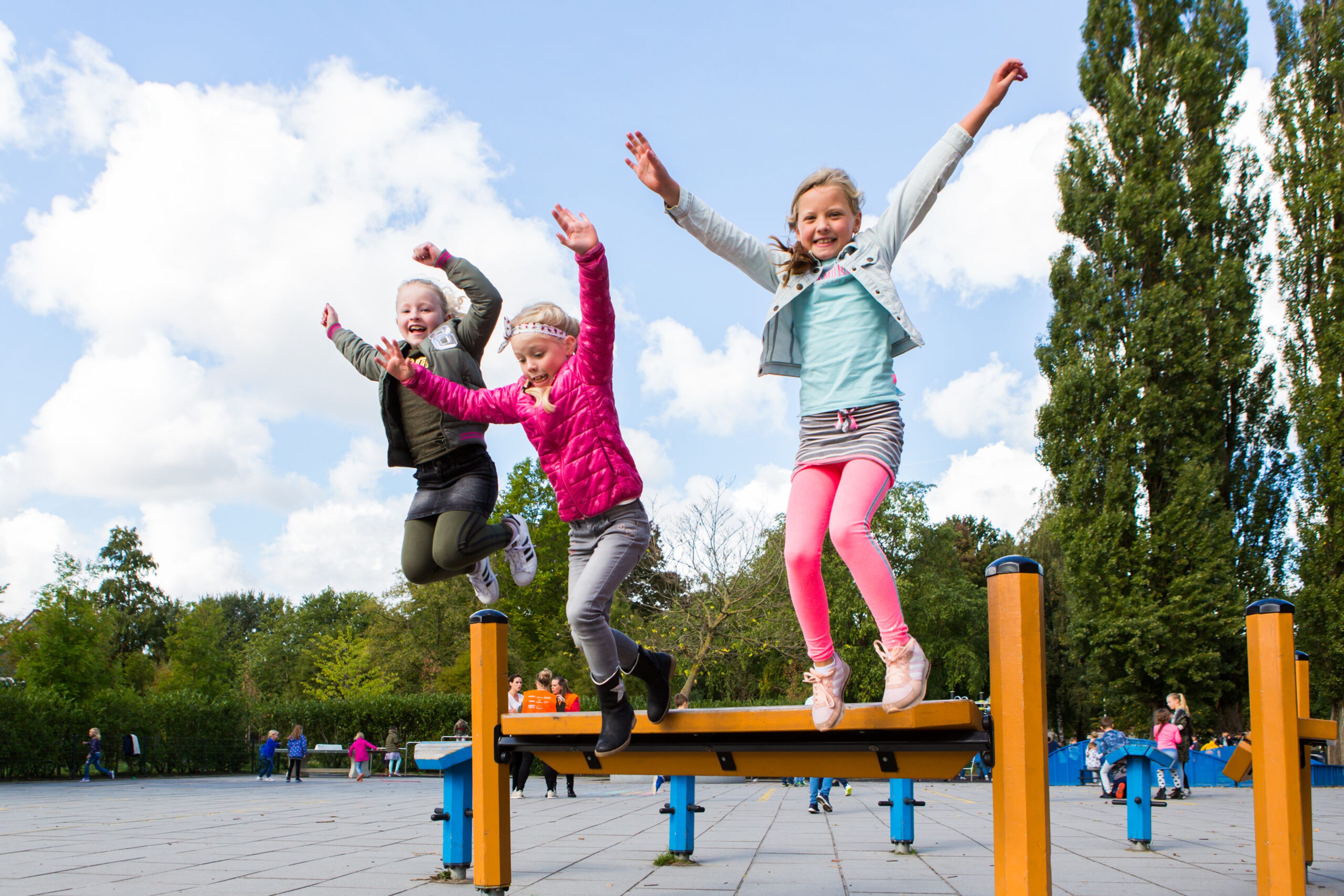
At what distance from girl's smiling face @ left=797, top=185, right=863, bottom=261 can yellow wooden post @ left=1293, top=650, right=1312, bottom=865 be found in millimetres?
3080

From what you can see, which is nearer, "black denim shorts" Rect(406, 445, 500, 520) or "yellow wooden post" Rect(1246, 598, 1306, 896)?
"yellow wooden post" Rect(1246, 598, 1306, 896)

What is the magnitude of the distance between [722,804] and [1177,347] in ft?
56.4

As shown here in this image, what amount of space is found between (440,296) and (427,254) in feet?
0.92

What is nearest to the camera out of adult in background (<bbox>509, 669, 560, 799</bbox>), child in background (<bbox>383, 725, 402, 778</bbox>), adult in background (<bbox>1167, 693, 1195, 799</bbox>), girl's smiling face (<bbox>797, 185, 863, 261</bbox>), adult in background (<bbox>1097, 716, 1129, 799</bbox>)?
girl's smiling face (<bbox>797, 185, 863, 261</bbox>)

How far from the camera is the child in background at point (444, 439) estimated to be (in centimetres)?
435

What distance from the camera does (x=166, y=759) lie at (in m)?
26.0

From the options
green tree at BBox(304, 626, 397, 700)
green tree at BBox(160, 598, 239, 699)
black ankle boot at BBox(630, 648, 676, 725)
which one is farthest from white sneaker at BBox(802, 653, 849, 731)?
green tree at BBox(160, 598, 239, 699)

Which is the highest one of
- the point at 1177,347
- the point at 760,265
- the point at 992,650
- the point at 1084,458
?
the point at 1177,347

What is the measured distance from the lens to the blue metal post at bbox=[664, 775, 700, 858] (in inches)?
258

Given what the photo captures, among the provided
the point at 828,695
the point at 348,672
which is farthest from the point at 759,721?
the point at 348,672

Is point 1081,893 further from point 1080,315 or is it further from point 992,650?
point 1080,315

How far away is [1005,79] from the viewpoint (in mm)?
3738

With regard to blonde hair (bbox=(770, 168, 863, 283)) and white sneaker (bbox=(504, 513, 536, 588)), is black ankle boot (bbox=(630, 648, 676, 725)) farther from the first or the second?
blonde hair (bbox=(770, 168, 863, 283))

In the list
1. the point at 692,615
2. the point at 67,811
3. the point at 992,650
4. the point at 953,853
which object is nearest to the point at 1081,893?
the point at 953,853
